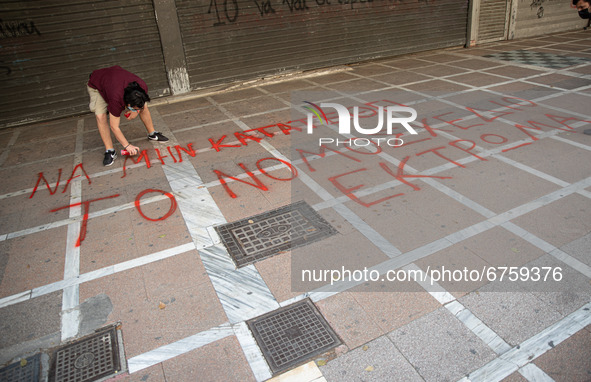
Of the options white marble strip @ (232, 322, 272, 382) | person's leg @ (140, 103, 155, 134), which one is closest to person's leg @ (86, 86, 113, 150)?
person's leg @ (140, 103, 155, 134)

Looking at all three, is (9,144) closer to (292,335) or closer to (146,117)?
(146,117)

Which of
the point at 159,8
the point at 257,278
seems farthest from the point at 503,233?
the point at 159,8

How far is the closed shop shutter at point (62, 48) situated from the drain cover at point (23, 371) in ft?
22.6

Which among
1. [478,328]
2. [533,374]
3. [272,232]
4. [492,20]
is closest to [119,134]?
[272,232]

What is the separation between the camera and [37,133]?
302 inches

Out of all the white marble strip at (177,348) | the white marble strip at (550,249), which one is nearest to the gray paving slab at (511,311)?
the white marble strip at (550,249)

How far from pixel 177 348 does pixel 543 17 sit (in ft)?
51.5

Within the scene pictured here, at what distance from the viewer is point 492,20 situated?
12.6 metres

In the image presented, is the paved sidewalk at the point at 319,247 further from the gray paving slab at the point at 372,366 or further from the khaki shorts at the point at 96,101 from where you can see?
the khaki shorts at the point at 96,101

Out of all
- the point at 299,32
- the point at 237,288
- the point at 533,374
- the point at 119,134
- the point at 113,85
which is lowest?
the point at 533,374

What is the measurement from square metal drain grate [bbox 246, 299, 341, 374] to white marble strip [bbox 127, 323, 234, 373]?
0.73 ft

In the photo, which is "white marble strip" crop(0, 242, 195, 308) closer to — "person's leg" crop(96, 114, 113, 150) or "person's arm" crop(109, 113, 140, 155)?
"person's arm" crop(109, 113, 140, 155)

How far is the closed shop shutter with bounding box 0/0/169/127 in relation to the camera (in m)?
7.64

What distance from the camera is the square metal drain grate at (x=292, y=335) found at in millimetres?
2723
